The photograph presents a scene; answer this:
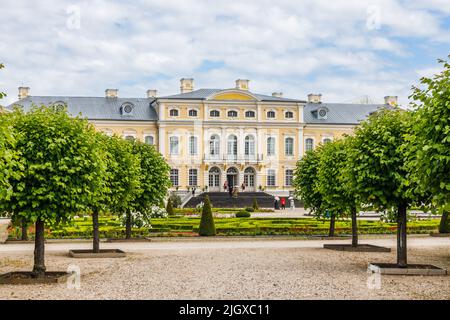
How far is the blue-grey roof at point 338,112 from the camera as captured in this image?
5375cm

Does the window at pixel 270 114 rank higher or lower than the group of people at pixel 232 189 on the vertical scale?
higher

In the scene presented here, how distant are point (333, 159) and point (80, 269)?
7.10 m

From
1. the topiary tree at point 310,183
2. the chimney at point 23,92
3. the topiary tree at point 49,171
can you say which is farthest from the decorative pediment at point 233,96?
the topiary tree at point 49,171

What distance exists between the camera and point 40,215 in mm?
10766

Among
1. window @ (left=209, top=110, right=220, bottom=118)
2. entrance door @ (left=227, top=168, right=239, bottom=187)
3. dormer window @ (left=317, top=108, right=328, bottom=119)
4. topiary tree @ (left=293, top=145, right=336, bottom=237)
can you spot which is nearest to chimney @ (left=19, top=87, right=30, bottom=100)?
window @ (left=209, top=110, right=220, bottom=118)

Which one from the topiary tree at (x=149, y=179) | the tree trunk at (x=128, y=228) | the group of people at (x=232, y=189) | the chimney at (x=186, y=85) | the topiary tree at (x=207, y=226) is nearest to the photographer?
the tree trunk at (x=128, y=228)

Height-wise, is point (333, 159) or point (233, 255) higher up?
point (333, 159)

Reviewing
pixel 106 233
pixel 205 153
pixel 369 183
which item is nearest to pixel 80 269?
pixel 369 183

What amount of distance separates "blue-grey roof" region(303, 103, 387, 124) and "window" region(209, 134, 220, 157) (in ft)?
24.6

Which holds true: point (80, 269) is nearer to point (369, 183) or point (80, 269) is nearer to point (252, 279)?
point (252, 279)

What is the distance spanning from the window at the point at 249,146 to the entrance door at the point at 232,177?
5.34ft


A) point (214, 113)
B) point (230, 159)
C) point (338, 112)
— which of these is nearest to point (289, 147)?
point (230, 159)

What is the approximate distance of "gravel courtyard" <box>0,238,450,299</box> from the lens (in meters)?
9.30

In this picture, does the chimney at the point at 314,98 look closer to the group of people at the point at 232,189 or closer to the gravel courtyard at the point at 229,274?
the group of people at the point at 232,189
